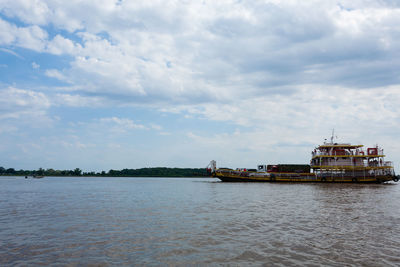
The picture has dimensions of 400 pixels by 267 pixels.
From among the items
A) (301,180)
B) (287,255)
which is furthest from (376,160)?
(287,255)

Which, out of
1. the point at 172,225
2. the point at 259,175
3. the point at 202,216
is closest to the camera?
the point at 172,225

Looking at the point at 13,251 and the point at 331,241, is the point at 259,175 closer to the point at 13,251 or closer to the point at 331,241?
the point at 331,241

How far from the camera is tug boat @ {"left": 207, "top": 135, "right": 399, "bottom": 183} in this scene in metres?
67.1

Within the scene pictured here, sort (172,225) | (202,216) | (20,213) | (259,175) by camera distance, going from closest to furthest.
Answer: (172,225)
(202,216)
(20,213)
(259,175)

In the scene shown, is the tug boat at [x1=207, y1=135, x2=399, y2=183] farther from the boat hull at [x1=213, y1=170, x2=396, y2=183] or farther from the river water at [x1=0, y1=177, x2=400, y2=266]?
the river water at [x1=0, y1=177, x2=400, y2=266]

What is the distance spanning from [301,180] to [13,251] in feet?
224

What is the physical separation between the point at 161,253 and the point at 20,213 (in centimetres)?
1641

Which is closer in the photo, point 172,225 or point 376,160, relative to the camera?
point 172,225

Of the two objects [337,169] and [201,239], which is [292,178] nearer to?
[337,169]

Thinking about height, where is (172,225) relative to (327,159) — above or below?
below

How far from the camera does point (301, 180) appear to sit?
70.6m

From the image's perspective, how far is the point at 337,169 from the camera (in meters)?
67.8

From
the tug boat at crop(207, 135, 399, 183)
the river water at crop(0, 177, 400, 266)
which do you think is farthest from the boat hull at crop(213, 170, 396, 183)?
the river water at crop(0, 177, 400, 266)

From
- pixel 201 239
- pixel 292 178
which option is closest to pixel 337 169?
pixel 292 178
